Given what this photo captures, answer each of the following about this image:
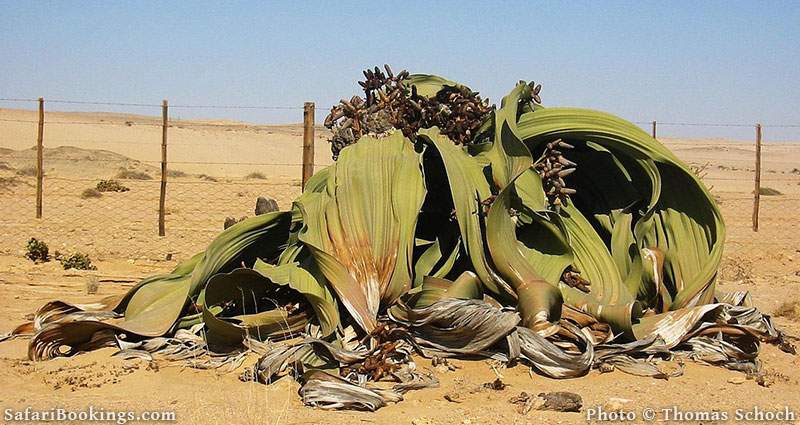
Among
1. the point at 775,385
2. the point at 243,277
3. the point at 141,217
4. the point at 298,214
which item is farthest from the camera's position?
the point at 141,217

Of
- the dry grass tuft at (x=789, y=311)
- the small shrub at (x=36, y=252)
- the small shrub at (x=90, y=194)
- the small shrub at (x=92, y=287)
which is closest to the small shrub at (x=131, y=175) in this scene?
the small shrub at (x=90, y=194)

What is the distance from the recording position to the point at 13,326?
18.8 feet

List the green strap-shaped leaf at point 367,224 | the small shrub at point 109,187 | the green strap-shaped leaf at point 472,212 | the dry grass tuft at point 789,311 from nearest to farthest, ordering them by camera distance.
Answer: the green strap-shaped leaf at point 367,224 < the green strap-shaped leaf at point 472,212 < the dry grass tuft at point 789,311 < the small shrub at point 109,187

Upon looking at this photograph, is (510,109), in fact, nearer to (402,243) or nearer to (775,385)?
(402,243)

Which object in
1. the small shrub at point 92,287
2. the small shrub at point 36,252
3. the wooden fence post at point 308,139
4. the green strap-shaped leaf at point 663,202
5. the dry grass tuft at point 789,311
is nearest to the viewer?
the green strap-shaped leaf at point 663,202

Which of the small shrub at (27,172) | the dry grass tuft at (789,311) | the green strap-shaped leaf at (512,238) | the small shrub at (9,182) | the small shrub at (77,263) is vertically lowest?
the small shrub at (27,172)

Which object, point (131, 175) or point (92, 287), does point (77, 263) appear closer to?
point (92, 287)

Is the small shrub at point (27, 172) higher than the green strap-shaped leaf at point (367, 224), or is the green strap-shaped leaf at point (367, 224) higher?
the green strap-shaped leaf at point (367, 224)

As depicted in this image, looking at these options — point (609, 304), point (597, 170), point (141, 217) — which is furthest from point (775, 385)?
point (141, 217)

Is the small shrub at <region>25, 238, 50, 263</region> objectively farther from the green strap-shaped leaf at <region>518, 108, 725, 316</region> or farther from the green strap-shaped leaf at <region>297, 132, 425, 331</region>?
the green strap-shaped leaf at <region>518, 108, 725, 316</region>

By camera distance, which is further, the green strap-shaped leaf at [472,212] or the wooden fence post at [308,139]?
the wooden fence post at [308,139]

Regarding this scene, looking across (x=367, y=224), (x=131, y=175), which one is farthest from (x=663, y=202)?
(x=131, y=175)

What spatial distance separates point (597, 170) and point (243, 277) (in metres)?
2.21

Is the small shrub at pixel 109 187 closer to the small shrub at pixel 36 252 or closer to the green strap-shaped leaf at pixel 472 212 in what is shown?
the small shrub at pixel 36 252
